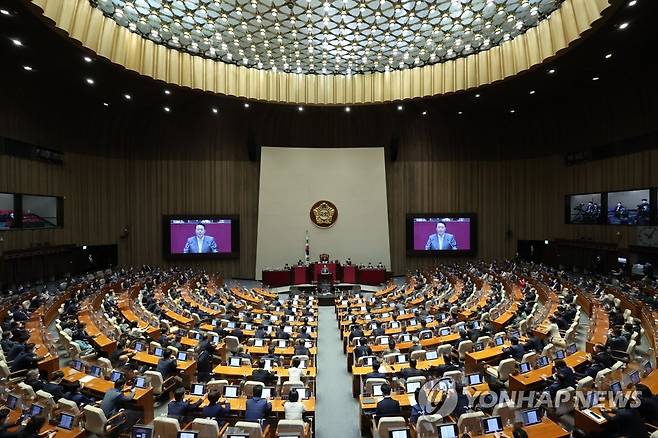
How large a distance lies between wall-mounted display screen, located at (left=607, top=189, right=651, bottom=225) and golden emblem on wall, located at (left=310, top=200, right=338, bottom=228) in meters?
17.2

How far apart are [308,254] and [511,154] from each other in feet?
56.9

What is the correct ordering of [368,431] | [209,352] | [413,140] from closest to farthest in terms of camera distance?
[368,431], [209,352], [413,140]

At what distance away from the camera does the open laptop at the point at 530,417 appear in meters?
6.27

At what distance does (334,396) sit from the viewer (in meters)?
9.33

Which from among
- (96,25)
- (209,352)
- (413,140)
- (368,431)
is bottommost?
(368,431)

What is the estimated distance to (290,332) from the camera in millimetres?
12273

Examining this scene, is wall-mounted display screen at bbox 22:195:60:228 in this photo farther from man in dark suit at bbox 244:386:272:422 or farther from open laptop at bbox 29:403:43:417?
man in dark suit at bbox 244:386:272:422

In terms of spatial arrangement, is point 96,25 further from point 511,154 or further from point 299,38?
point 511,154


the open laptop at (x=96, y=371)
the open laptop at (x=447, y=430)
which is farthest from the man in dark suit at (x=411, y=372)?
the open laptop at (x=96, y=371)

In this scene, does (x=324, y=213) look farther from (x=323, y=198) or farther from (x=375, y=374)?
(x=375, y=374)

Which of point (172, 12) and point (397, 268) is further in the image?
point (397, 268)

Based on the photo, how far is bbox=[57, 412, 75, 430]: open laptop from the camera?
662 cm

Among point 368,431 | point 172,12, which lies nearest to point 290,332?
point 368,431

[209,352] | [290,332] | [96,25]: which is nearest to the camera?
[209,352]
